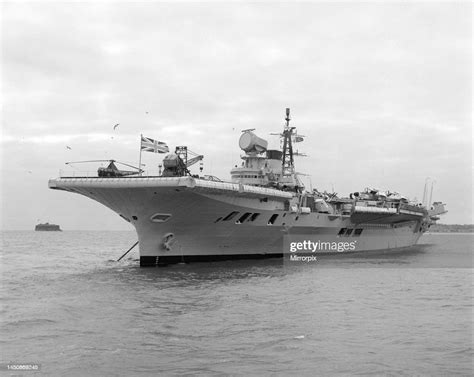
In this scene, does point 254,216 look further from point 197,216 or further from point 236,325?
point 236,325

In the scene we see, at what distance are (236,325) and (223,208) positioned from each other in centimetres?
1068

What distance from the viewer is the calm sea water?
8469 millimetres

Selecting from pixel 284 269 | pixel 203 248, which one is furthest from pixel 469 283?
pixel 203 248

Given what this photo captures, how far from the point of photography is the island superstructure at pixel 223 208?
66.2 ft

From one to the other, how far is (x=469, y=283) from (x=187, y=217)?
1134 centimetres

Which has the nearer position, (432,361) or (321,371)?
(321,371)

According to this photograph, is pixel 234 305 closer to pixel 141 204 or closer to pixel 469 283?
pixel 141 204

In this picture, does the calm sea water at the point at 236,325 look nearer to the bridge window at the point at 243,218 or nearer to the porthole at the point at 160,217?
the porthole at the point at 160,217

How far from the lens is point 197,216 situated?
21.6 metres

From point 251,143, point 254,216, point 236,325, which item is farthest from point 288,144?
point 236,325

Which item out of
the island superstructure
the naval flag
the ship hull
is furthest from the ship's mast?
the naval flag

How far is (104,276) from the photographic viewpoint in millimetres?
20219

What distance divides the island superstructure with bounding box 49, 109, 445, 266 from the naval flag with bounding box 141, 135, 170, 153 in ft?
2.12

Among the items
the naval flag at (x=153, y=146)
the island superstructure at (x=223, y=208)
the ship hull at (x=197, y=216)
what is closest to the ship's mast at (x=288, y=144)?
the island superstructure at (x=223, y=208)
